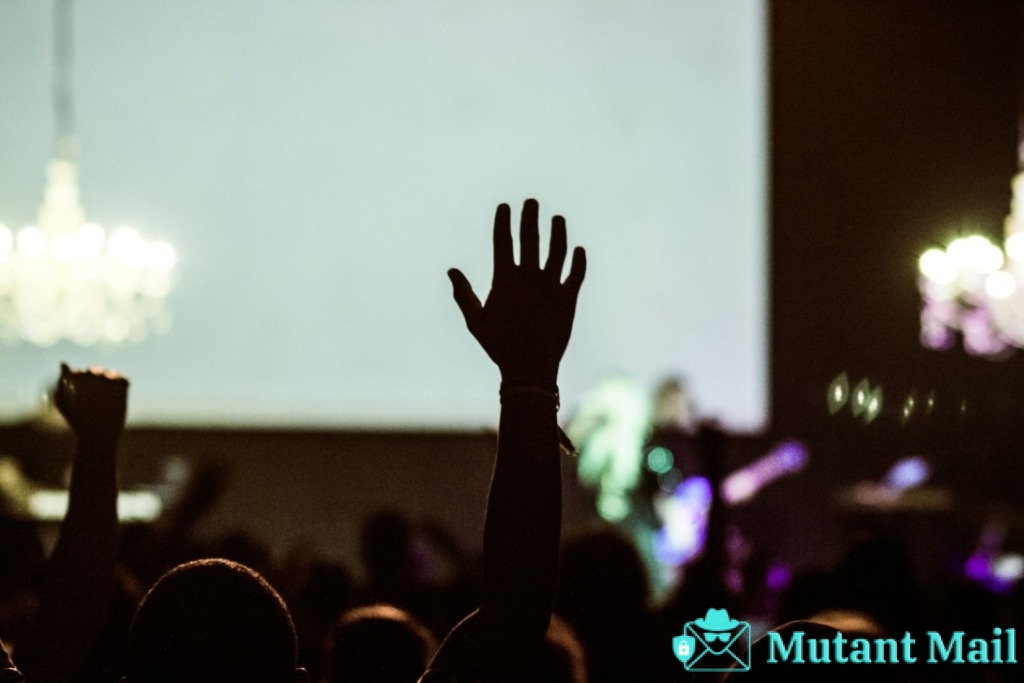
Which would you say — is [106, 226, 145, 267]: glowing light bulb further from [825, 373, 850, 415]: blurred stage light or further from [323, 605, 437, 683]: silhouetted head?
A: [825, 373, 850, 415]: blurred stage light

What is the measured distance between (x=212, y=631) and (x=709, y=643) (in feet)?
3.71

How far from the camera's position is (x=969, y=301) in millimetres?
6637

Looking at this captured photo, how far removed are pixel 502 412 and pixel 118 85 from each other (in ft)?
22.6

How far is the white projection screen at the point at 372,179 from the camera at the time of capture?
729 cm

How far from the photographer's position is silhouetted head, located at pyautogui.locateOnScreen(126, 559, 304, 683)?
137 cm

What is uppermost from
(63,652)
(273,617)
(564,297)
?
(564,297)

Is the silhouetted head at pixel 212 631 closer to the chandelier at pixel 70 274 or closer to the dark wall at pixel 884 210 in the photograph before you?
the chandelier at pixel 70 274

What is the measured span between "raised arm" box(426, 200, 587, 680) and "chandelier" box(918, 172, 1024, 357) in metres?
5.90

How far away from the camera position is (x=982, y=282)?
21.1 ft

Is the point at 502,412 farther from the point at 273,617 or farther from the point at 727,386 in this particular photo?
the point at 727,386

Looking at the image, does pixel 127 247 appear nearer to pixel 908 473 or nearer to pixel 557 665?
pixel 557 665

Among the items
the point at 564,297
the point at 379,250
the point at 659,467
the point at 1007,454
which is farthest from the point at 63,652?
the point at 1007,454

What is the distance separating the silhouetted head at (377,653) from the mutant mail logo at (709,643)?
0.64 metres

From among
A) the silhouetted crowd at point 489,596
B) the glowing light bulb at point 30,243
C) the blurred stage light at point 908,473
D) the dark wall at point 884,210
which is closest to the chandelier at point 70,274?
the glowing light bulb at point 30,243
